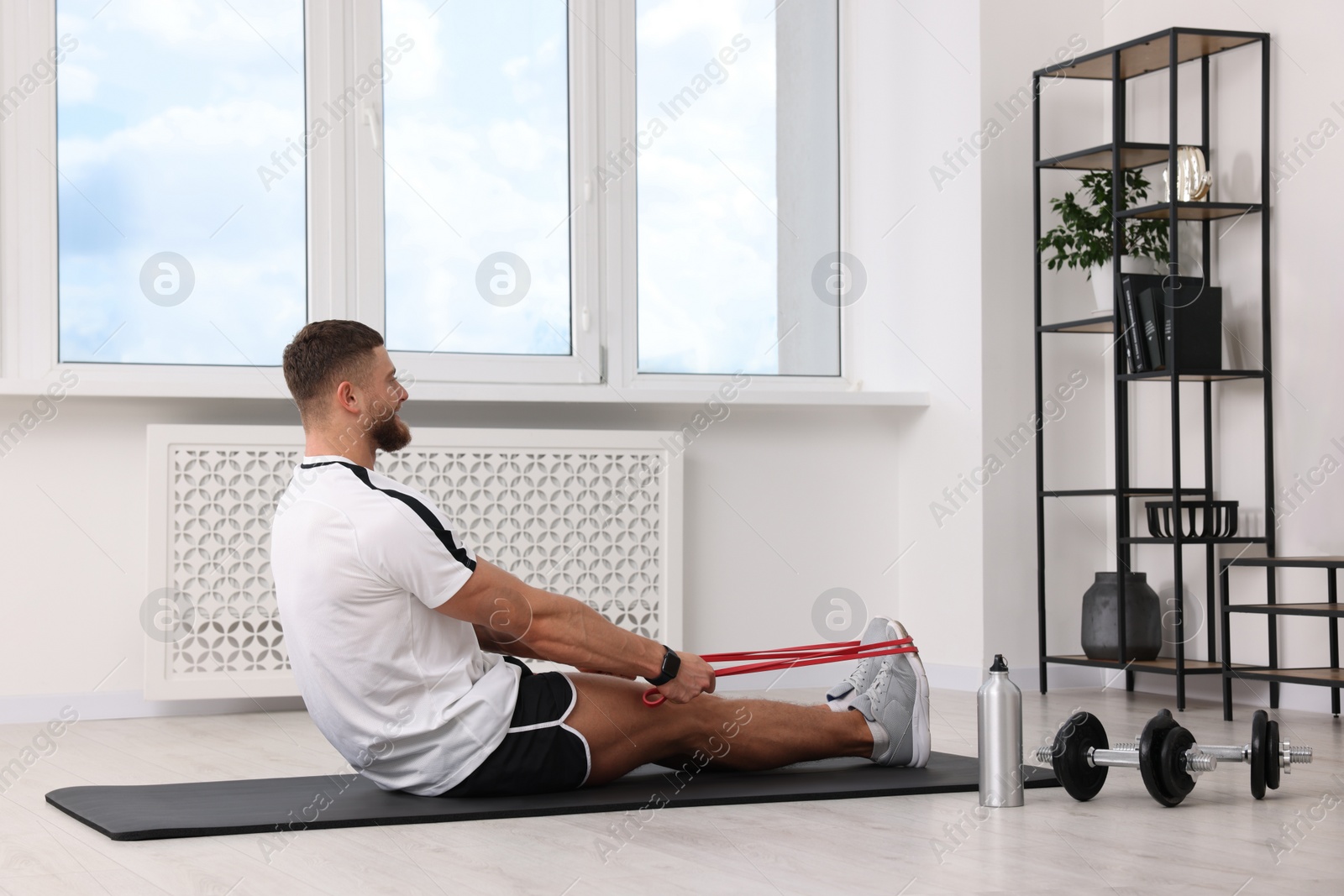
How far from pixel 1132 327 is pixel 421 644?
2.45 meters

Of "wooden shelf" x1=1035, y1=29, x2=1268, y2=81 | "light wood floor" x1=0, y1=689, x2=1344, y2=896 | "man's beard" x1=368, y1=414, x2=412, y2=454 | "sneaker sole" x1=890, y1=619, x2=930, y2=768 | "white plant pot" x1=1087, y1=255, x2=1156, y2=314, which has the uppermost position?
"wooden shelf" x1=1035, y1=29, x2=1268, y2=81

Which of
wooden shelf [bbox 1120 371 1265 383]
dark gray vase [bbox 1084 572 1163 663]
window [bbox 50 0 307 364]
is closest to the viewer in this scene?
wooden shelf [bbox 1120 371 1265 383]

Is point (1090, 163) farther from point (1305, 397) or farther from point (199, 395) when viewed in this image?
point (199, 395)

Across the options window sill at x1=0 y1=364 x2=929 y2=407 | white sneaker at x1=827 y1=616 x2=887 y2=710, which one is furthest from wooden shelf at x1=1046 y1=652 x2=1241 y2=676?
white sneaker at x1=827 y1=616 x2=887 y2=710

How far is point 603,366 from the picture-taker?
4.46m

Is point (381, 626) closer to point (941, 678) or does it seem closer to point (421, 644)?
point (421, 644)

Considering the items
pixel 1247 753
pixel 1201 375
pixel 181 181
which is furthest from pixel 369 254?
pixel 1247 753

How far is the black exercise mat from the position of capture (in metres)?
2.25

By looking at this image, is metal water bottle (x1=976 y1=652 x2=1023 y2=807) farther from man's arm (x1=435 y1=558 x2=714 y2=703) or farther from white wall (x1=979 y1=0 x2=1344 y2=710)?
white wall (x1=979 y1=0 x2=1344 y2=710)

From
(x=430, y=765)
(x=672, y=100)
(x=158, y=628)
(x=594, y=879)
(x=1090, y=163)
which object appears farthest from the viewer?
(x=672, y=100)

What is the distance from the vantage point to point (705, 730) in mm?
2480

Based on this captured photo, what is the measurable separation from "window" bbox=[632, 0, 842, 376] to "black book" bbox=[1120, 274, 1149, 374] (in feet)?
3.53

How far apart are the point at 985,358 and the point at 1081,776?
2139 mm

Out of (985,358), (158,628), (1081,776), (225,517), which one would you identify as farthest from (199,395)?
(1081,776)
